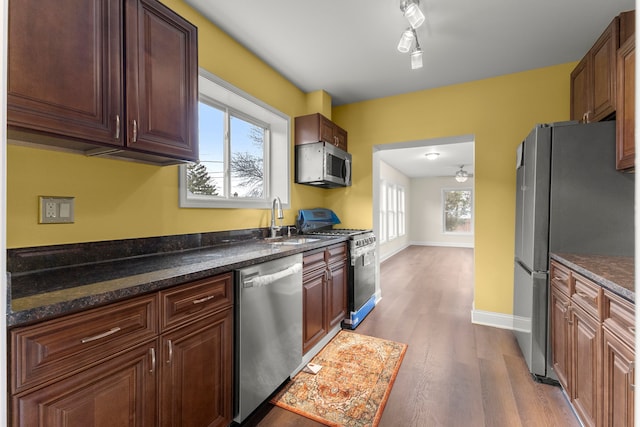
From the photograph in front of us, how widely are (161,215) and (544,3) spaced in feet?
9.60

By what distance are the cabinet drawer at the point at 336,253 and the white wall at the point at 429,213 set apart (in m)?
7.53

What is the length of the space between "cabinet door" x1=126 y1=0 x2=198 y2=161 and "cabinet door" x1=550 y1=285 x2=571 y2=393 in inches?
93.5

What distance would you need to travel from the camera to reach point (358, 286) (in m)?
2.91

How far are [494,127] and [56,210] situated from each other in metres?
3.57

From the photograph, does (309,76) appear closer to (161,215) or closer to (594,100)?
(161,215)

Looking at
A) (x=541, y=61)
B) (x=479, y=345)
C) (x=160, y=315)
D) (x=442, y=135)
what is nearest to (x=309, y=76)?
(x=442, y=135)

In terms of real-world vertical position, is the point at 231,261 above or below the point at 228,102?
below

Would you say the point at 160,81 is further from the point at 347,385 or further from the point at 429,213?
the point at 429,213

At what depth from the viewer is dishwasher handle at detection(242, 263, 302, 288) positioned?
1485 mm

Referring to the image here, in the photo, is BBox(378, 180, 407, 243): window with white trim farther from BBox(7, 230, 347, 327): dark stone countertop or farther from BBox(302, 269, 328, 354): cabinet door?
BBox(7, 230, 347, 327): dark stone countertop

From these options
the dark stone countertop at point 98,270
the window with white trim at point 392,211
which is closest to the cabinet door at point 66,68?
the dark stone countertop at point 98,270

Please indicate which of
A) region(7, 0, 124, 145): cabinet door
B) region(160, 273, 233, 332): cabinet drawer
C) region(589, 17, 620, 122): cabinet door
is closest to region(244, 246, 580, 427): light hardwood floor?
region(160, 273, 233, 332): cabinet drawer

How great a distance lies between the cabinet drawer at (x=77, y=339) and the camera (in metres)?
0.77

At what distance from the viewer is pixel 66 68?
1.07 meters
